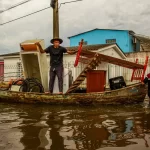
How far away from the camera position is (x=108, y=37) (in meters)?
34.5

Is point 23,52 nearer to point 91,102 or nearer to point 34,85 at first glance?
point 34,85

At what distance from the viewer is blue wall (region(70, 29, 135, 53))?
1309 inches

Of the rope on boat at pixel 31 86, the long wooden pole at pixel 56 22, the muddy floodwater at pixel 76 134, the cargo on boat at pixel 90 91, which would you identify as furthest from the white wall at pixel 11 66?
the muddy floodwater at pixel 76 134

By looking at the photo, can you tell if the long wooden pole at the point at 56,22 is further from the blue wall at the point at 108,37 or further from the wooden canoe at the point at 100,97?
the blue wall at the point at 108,37

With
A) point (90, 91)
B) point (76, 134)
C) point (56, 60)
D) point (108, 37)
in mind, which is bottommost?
point (76, 134)

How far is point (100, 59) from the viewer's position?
9227 millimetres

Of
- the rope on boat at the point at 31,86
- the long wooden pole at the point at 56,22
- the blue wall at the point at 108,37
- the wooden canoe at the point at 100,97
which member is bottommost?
the wooden canoe at the point at 100,97

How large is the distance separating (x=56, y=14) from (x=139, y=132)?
1349cm

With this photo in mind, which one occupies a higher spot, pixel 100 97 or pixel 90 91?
pixel 90 91

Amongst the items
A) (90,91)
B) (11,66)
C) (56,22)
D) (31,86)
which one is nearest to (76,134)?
(90,91)

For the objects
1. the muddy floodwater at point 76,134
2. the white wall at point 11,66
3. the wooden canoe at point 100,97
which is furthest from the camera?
the white wall at point 11,66

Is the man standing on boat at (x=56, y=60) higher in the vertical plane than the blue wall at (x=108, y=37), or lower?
lower

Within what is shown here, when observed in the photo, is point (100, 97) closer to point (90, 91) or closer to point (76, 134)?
point (90, 91)

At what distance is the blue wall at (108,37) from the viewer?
33.2 metres
